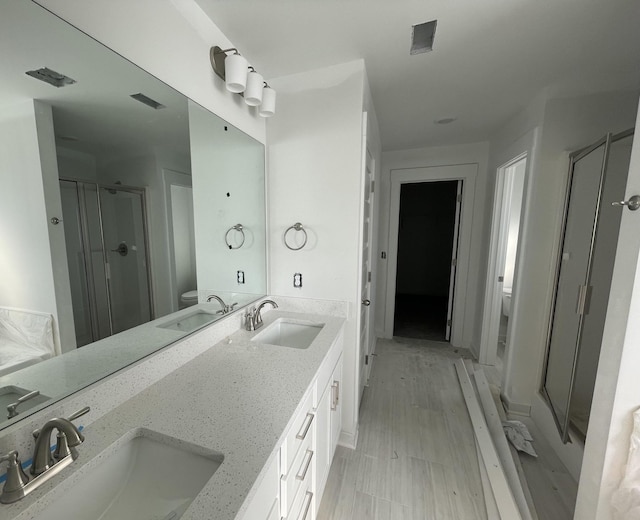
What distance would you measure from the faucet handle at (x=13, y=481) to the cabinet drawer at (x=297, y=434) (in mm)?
590

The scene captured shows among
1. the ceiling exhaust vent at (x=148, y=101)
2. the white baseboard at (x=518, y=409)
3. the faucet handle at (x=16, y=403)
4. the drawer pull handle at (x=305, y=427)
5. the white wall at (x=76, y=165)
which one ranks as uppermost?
the ceiling exhaust vent at (x=148, y=101)

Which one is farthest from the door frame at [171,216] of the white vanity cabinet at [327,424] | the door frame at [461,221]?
the door frame at [461,221]

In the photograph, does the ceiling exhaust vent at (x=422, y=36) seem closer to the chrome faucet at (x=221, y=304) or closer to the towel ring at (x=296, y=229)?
the towel ring at (x=296, y=229)

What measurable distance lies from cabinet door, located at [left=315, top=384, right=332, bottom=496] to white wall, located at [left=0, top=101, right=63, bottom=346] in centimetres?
111

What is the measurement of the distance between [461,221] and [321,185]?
7.17 feet

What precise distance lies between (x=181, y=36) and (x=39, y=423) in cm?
145

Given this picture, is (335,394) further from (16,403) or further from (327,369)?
(16,403)

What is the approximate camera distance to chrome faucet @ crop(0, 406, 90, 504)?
0.54 meters

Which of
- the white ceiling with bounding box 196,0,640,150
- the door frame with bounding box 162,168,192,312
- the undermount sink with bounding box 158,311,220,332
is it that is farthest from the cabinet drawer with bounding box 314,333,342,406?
the white ceiling with bounding box 196,0,640,150

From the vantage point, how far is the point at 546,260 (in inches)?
76.9

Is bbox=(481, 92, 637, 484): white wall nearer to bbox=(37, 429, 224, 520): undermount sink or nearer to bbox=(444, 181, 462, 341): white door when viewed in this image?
bbox=(444, 181, 462, 341): white door

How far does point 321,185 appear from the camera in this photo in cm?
167

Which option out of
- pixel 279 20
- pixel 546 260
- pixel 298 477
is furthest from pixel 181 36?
pixel 546 260

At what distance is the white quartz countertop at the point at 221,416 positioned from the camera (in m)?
Result: 0.58
